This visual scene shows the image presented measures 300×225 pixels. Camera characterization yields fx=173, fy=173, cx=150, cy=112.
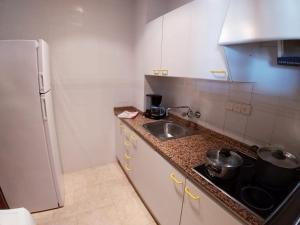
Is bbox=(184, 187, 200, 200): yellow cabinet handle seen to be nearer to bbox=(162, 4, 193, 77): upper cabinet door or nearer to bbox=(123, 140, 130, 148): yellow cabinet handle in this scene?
bbox=(162, 4, 193, 77): upper cabinet door

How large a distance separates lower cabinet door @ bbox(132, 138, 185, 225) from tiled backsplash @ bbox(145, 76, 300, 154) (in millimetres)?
663

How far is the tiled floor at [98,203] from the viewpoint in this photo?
1.68m

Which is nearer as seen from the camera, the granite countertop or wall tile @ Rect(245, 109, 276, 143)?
the granite countertop

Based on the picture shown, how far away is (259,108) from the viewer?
1300 millimetres

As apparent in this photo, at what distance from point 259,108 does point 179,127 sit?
2.64 feet

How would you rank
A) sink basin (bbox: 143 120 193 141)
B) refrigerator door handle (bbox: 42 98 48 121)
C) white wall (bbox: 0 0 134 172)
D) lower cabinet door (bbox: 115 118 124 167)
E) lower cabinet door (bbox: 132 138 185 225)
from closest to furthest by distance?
1. lower cabinet door (bbox: 132 138 185 225)
2. refrigerator door handle (bbox: 42 98 48 121)
3. white wall (bbox: 0 0 134 172)
4. sink basin (bbox: 143 120 193 141)
5. lower cabinet door (bbox: 115 118 124 167)

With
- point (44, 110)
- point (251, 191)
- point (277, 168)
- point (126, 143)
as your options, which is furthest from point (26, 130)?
point (277, 168)

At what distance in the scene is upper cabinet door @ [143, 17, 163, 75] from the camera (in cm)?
172

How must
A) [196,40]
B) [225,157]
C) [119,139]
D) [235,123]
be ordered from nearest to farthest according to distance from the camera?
1. [225,157]
2. [196,40]
3. [235,123]
4. [119,139]

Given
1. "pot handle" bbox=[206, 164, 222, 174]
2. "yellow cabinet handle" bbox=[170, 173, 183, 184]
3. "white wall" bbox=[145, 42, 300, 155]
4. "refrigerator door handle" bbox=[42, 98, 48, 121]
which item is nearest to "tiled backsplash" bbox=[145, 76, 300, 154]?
"white wall" bbox=[145, 42, 300, 155]

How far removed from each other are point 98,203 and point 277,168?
1.71 m

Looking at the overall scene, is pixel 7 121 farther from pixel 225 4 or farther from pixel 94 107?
pixel 225 4

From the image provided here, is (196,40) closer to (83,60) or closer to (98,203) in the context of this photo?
(83,60)

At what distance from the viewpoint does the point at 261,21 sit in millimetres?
760
